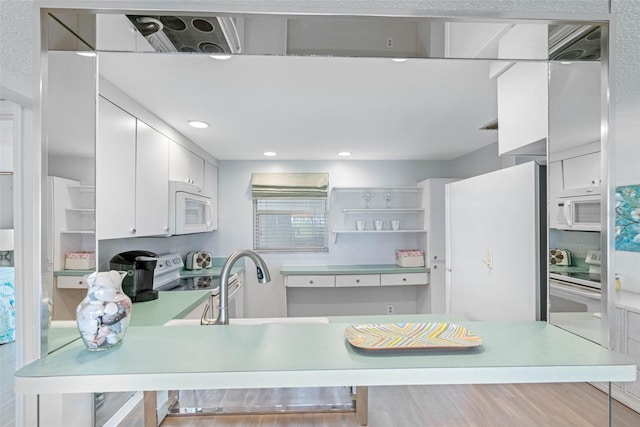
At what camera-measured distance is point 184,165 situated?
3.08 meters

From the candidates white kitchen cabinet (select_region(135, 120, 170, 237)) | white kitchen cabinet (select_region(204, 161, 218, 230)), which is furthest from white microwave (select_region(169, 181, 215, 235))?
white kitchen cabinet (select_region(204, 161, 218, 230))

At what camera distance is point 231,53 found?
0.92 m

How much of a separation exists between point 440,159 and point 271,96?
2.92 m

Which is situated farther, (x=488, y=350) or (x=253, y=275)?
(x=253, y=275)

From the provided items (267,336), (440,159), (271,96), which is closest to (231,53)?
(267,336)

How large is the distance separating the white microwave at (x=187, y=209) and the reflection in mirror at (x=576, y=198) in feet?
8.33

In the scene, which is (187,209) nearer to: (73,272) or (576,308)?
(73,272)

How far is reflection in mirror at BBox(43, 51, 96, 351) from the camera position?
833mm

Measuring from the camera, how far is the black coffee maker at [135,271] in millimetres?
2205

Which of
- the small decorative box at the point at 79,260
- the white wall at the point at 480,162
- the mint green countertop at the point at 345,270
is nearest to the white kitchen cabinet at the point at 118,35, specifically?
the small decorative box at the point at 79,260

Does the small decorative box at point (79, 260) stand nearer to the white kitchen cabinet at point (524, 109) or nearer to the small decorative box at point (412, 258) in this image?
the white kitchen cabinet at point (524, 109)

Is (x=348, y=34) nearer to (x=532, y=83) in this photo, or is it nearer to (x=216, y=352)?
(x=532, y=83)

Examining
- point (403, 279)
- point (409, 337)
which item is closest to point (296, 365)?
point (409, 337)

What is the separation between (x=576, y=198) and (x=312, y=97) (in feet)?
5.08
